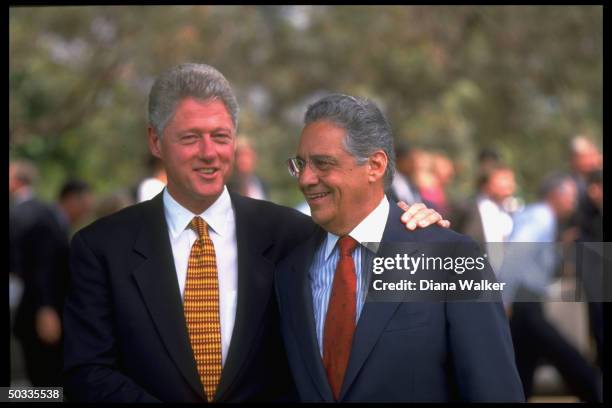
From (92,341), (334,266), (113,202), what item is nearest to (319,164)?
(334,266)

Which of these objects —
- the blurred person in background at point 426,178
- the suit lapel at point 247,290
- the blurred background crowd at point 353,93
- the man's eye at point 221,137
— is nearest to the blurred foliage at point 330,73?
the blurred background crowd at point 353,93

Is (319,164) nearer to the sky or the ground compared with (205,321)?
nearer to the sky

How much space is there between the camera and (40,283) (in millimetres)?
6707

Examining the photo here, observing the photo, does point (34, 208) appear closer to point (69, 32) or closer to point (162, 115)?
point (162, 115)

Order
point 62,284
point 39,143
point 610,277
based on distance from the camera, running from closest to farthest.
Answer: point 610,277, point 62,284, point 39,143

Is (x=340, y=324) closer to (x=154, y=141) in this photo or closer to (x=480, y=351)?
(x=480, y=351)

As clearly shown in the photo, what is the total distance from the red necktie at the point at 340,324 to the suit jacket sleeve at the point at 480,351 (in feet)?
1.01

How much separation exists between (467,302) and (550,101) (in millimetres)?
16064

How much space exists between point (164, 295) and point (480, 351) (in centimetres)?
102

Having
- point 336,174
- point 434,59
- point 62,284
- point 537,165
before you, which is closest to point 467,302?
point 336,174

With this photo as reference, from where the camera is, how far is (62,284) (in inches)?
269

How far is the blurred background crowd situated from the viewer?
266 inches

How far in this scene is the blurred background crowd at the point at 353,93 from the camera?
6.77 metres

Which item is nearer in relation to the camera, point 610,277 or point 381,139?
point 381,139
